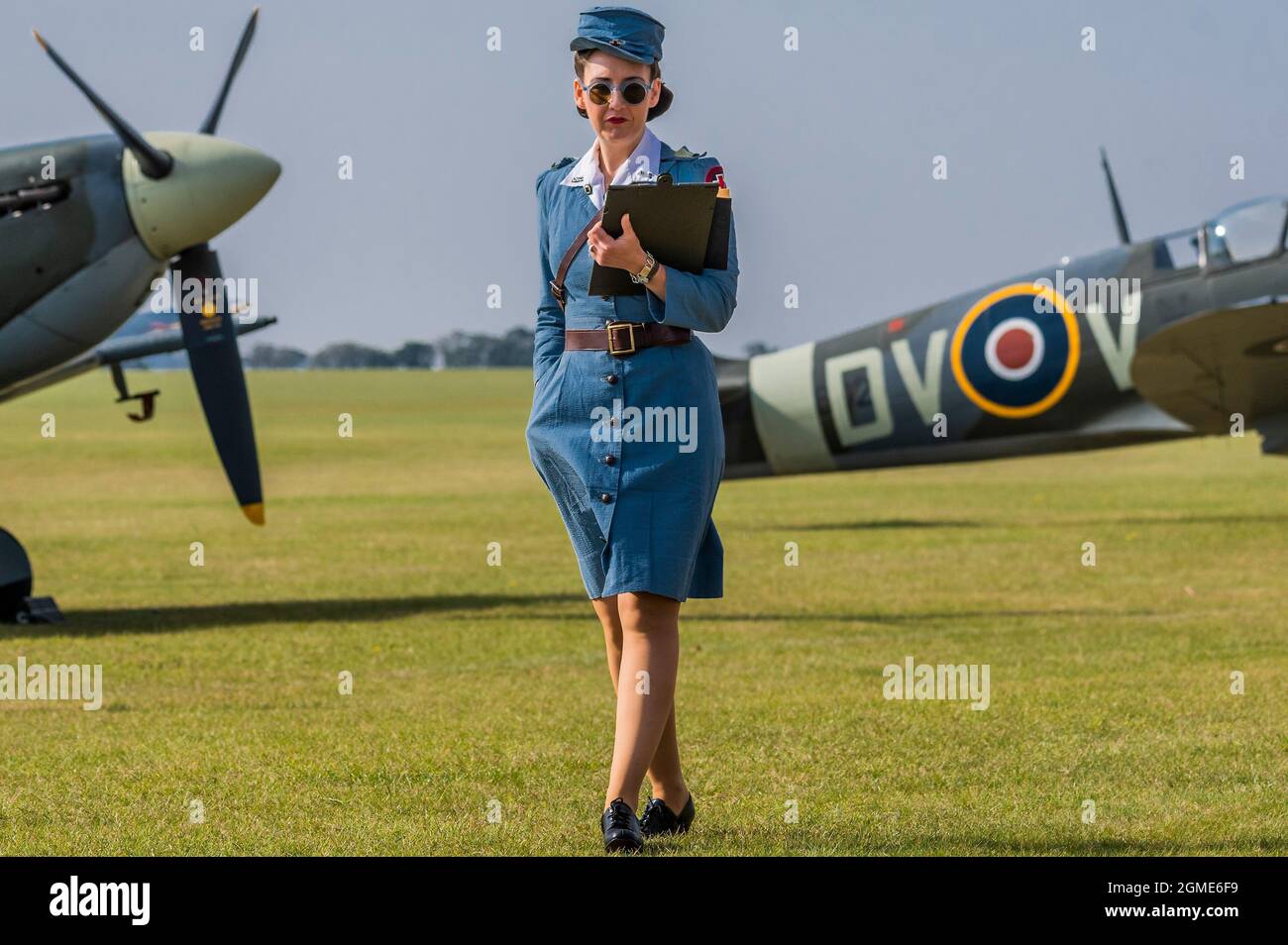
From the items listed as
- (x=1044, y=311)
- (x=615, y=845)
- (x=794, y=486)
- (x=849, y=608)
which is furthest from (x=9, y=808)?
(x=794, y=486)

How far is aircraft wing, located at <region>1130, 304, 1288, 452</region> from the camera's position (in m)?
15.5

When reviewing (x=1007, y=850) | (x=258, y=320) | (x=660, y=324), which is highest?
(x=258, y=320)

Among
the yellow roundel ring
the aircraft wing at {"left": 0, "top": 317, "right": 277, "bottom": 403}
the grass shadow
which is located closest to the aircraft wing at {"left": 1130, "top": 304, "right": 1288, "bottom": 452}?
the yellow roundel ring

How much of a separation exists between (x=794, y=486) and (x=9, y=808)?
91.2 ft

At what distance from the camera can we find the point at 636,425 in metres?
4.87

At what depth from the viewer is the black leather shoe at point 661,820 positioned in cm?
521

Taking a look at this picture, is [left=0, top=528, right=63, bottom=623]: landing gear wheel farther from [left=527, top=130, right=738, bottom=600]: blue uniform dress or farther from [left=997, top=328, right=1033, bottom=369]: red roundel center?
[left=997, top=328, right=1033, bottom=369]: red roundel center

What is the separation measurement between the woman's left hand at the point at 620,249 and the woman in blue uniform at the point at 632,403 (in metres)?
0.06

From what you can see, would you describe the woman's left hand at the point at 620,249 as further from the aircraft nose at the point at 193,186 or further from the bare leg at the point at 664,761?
the aircraft nose at the point at 193,186

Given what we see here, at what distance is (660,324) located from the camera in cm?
488

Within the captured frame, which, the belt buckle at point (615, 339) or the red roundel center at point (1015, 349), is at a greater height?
the red roundel center at point (1015, 349)

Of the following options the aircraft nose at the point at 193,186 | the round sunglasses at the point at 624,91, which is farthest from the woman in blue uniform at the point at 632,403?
the aircraft nose at the point at 193,186
